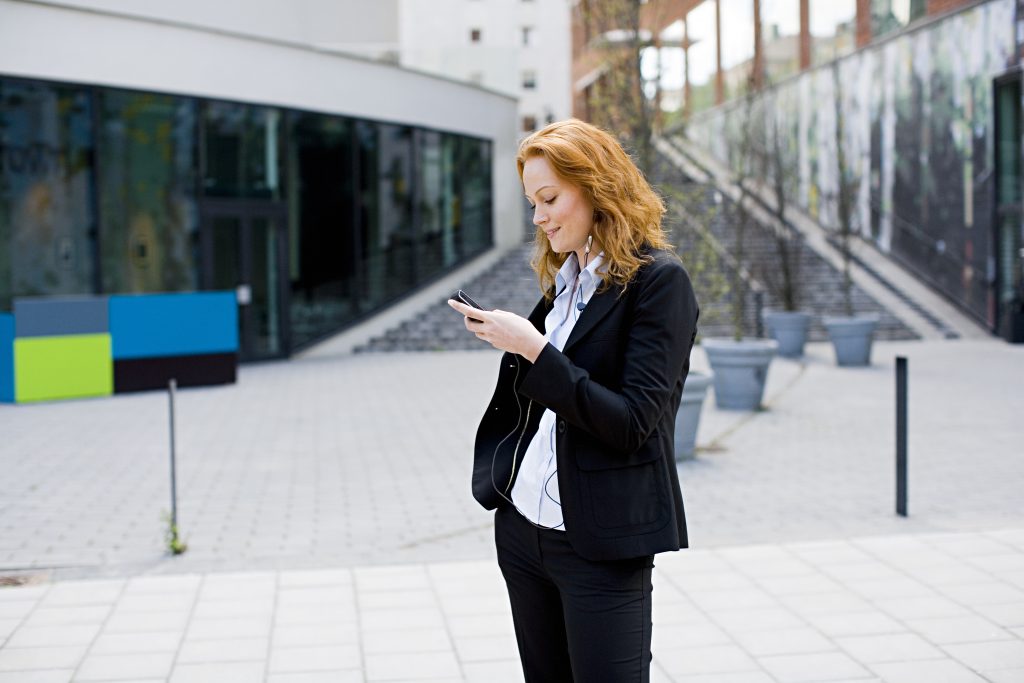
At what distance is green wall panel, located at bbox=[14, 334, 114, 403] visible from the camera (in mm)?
13617

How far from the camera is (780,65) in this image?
2975 centimetres

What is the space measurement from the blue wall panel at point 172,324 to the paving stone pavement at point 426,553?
83.1 inches

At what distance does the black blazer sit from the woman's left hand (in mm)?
25

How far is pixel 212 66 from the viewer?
58.4ft

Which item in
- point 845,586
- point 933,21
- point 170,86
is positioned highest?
point 933,21

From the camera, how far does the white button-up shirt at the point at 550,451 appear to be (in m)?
2.51

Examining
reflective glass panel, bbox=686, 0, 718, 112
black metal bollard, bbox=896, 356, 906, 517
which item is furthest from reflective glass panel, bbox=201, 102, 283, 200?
reflective glass panel, bbox=686, 0, 718, 112

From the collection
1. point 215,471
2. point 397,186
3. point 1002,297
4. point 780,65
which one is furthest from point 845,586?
point 780,65

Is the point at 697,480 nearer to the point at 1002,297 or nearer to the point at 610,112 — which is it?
the point at 610,112

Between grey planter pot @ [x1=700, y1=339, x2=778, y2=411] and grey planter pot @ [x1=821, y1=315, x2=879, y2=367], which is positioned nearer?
grey planter pot @ [x1=700, y1=339, x2=778, y2=411]

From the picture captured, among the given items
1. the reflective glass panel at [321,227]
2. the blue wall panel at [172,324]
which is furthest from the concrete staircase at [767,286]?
the blue wall panel at [172,324]

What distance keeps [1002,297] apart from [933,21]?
5.73m

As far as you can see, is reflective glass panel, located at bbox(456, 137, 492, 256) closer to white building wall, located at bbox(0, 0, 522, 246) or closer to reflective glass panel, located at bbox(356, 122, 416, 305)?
white building wall, located at bbox(0, 0, 522, 246)

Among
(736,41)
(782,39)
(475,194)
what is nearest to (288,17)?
(475,194)
